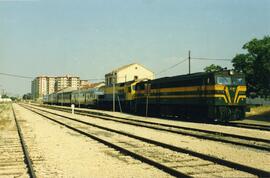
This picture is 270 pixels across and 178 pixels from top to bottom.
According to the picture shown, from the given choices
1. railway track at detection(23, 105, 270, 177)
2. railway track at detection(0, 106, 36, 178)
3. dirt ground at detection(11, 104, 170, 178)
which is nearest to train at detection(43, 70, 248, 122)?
railway track at detection(23, 105, 270, 177)

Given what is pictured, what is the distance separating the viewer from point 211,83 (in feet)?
78.8

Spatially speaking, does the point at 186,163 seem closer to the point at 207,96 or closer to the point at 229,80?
the point at 207,96

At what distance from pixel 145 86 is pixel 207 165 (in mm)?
26642

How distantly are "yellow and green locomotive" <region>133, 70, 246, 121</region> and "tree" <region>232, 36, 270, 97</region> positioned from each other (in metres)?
17.3

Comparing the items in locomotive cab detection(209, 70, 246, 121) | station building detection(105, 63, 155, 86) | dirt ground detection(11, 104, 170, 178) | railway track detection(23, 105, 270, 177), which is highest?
station building detection(105, 63, 155, 86)

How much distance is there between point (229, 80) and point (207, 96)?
1794 mm

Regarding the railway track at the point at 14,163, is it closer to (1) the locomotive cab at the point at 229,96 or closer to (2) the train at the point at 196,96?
(1) the locomotive cab at the point at 229,96

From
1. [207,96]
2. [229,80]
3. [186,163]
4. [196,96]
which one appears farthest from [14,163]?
[196,96]

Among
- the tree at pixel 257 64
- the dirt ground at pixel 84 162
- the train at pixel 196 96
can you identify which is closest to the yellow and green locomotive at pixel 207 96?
the train at pixel 196 96

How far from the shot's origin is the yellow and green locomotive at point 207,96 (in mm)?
23766

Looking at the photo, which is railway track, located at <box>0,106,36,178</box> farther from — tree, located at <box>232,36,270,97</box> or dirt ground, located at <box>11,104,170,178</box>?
tree, located at <box>232,36,270,97</box>

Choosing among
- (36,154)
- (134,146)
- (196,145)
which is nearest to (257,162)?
(196,145)

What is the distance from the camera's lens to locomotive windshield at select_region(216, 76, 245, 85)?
78.4 feet

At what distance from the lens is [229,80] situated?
24.3 meters
